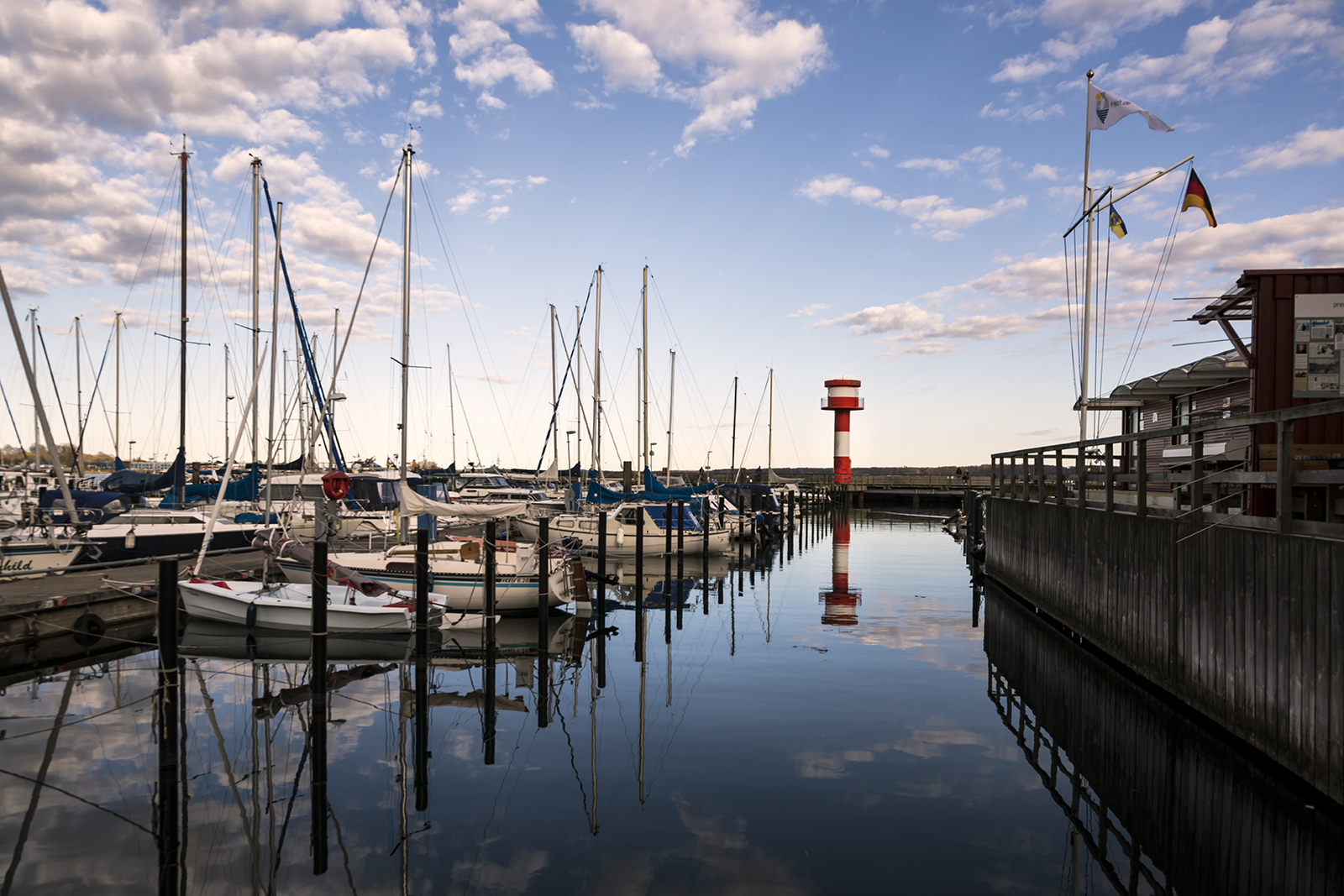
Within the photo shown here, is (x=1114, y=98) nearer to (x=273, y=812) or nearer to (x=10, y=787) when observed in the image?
(x=273, y=812)

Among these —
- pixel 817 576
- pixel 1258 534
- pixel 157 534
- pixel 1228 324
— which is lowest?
pixel 817 576

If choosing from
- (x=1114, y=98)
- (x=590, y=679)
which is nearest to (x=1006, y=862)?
(x=590, y=679)

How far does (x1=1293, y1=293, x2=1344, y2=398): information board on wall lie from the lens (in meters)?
14.1

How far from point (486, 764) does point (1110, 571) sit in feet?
37.8

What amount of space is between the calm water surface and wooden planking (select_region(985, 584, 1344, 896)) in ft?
0.41

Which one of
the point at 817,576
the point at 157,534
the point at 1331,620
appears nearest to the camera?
the point at 1331,620

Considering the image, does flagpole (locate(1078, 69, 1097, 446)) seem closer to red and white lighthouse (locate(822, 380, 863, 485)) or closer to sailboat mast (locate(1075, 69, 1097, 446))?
sailboat mast (locate(1075, 69, 1097, 446))

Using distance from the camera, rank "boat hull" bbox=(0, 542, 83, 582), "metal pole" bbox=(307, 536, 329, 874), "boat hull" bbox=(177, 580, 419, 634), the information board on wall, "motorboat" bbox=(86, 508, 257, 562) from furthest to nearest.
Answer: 1. "motorboat" bbox=(86, 508, 257, 562)
2. "boat hull" bbox=(0, 542, 83, 582)
3. "boat hull" bbox=(177, 580, 419, 634)
4. the information board on wall
5. "metal pole" bbox=(307, 536, 329, 874)

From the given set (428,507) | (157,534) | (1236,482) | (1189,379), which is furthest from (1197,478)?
(157,534)

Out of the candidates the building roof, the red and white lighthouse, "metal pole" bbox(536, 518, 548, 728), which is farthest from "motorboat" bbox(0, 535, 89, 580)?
the red and white lighthouse

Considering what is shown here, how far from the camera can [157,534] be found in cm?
2520

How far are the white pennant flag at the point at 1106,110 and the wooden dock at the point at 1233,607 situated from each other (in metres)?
12.4

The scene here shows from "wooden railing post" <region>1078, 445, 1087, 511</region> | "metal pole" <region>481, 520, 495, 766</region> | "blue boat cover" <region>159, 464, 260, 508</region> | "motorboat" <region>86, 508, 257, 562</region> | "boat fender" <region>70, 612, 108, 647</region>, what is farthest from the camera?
"blue boat cover" <region>159, 464, 260, 508</region>

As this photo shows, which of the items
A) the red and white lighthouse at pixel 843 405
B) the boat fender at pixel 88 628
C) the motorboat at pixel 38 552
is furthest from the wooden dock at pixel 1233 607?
the red and white lighthouse at pixel 843 405
